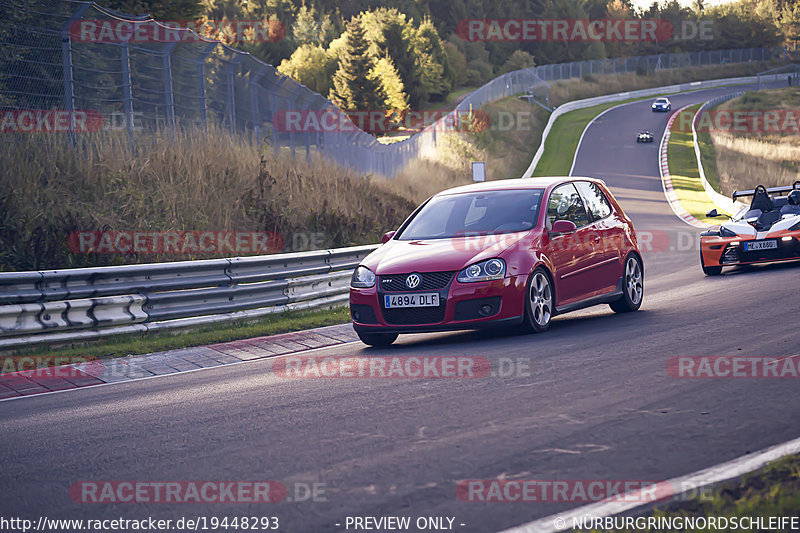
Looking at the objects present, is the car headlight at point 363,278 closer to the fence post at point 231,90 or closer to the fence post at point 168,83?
the fence post at point 168,83

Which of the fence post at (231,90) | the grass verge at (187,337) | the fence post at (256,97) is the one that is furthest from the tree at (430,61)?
the grass verge at (187,337)

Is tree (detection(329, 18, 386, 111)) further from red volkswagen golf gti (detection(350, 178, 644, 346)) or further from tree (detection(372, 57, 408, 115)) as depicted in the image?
red volkswagen golf gti (detection(350, 178, 644, 346))

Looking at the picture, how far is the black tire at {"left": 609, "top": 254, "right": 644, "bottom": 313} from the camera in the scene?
11.1 metres

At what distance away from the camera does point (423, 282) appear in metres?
9.06

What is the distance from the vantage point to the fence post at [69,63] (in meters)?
14.1

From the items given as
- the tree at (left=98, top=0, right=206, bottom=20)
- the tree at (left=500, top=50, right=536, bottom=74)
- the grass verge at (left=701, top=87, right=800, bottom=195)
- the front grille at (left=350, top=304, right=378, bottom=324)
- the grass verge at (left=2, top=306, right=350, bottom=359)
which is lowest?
the grass verge at (left=2, top=306, right=350, bottom=359)

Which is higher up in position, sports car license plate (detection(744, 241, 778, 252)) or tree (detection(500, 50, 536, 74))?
tree (detection(500, 50, 536, 74))

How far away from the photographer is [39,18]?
45.9 ft

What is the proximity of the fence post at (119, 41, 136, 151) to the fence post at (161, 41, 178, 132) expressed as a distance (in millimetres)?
1062

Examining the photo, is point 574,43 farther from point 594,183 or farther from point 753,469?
point 753,469

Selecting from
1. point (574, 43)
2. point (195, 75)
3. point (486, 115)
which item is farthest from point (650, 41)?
point (195, 75)

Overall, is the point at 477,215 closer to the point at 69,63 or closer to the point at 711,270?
the point at 711,270

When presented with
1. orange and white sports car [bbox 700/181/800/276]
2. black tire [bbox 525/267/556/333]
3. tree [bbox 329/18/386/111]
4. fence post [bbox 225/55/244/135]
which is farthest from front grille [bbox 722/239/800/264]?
tree [bbox 329/18/386/111]

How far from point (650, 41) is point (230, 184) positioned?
11498cm
